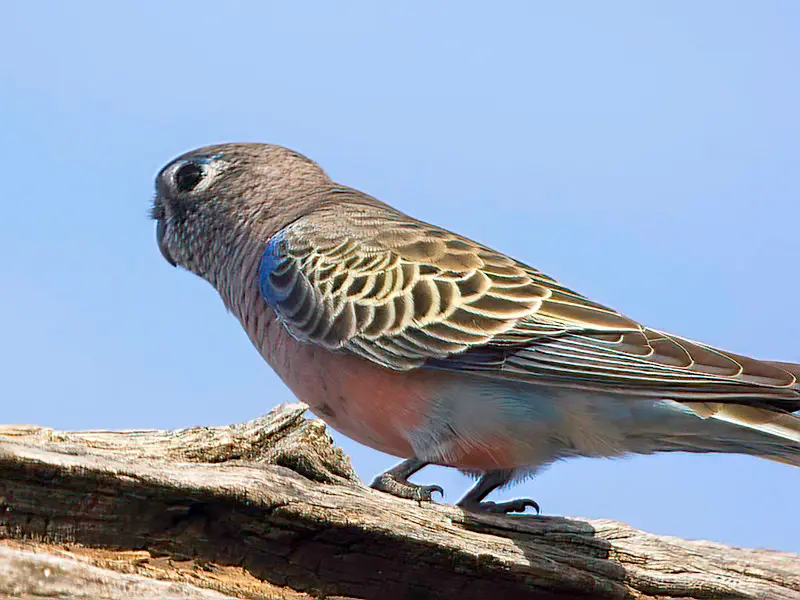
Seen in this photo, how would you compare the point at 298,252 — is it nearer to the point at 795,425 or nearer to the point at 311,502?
the point at 311,502

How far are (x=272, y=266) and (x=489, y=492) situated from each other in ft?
7.56

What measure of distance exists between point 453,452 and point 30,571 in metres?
2.83

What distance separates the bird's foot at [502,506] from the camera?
22.2 ft

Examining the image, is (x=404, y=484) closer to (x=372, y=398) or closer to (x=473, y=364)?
(x=372, y=398)

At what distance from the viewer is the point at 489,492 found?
275 inches

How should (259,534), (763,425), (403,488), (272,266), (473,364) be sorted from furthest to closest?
1. (272,266)
2. (473,364)
3. (403,488)
4. (763,425)
5. (259,534)

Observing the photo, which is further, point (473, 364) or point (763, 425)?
point (473, 364)

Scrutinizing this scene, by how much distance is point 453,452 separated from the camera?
6449mm

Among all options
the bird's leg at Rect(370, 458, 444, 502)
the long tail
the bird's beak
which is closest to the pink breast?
the bird's leg at Rect(370, 458, 444, 502)

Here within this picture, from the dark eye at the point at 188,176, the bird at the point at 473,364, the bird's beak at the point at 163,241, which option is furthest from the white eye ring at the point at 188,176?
the bird at the point at 473,364

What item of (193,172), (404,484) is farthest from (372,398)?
(193,172)

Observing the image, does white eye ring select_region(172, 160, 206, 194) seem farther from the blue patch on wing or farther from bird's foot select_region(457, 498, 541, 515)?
bird's foot select_region(457, 498, 541, 515)

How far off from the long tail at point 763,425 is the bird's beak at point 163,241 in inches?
194

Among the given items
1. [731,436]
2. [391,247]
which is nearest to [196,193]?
[391,247]
